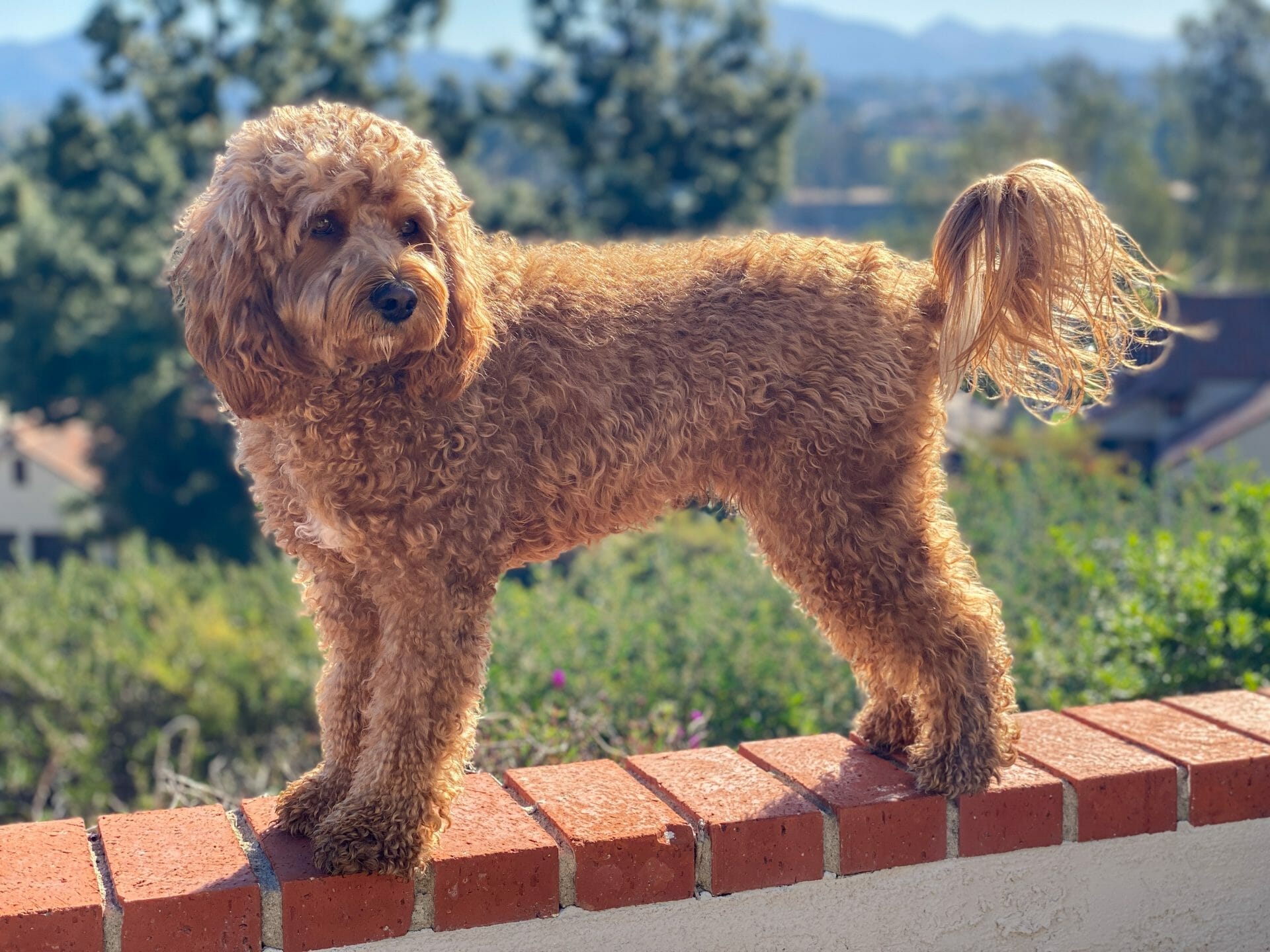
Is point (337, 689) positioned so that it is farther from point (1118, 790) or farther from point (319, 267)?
Answer: point (1118, 790)

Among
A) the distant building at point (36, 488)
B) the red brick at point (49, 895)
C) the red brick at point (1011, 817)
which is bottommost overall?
the distant building at point (36, 488)

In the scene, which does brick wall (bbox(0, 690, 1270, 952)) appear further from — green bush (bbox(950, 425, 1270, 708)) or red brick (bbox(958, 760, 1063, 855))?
green bush (bbox(950, 425, 1270, 708))

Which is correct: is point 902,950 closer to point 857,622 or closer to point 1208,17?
point 857,622

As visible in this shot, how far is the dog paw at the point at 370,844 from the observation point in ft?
8.86

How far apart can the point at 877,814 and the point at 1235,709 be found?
4.43ft

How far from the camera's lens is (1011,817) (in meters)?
3.19

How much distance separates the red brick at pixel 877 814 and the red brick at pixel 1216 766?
2.26ft

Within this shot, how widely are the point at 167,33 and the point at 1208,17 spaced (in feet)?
149

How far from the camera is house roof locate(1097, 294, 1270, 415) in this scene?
3609cm

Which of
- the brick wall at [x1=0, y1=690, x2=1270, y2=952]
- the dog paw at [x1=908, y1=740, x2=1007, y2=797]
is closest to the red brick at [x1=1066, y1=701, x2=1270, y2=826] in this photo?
the brick wall at [x1=0, y1=690, x2=1270, y2=952]

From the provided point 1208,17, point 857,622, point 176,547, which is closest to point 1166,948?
point 857,622

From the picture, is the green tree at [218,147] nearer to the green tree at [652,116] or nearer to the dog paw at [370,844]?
the green tree at [652,116]

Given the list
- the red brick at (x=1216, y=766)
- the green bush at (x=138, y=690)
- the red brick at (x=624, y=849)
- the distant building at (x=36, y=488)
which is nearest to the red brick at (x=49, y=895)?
the red brick at (x=624, y=849)

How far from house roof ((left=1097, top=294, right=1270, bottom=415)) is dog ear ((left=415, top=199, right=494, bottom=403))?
35411mm
